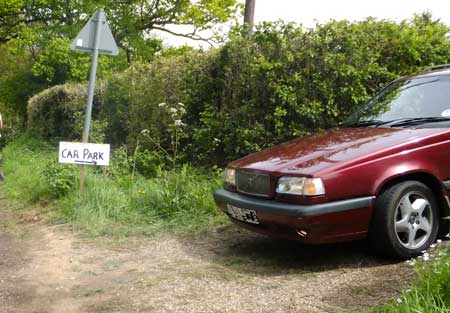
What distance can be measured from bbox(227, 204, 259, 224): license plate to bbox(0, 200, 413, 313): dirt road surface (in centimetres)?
42

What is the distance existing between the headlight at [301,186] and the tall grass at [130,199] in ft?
6.93

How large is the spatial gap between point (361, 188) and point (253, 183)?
0.99m

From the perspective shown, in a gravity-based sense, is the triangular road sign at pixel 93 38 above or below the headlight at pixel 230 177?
above

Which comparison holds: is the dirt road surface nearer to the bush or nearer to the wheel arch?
the wheel arch

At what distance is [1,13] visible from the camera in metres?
27.2

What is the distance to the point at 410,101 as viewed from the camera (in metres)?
5.65

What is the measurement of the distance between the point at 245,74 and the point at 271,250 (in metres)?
3.64

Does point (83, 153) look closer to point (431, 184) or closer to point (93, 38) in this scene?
point (93, 38)

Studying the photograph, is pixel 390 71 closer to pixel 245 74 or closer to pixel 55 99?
pixel 245 74

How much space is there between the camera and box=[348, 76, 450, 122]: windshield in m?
5.36

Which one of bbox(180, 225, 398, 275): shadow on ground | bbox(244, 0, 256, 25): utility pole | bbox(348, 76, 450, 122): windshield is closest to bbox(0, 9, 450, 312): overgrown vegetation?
bbox(180, 225, 398, 275): shadow on ground

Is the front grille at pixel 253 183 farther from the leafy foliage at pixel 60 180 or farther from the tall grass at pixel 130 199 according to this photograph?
the leafy foliage at pixel 60 180

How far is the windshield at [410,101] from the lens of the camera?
5357mm

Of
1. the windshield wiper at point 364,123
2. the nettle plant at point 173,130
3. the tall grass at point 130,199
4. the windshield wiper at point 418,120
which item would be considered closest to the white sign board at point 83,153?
the tall grass at point 130,199
